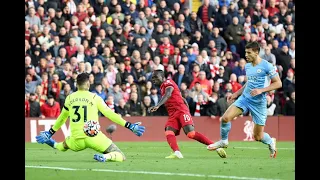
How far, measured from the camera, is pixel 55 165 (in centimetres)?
1359

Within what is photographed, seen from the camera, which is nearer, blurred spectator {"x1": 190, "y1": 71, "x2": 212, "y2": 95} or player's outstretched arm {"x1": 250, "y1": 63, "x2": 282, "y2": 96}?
player's outstretched arm {"x1": 250, "y1": 63, "x2": 282, "y2": 96}

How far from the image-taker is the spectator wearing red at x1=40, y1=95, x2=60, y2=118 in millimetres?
23953

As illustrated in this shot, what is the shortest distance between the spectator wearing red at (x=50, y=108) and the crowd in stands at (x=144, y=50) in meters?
0.03

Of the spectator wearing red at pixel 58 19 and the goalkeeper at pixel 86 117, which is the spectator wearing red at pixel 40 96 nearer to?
the spectator wearing red at pixel 58 19

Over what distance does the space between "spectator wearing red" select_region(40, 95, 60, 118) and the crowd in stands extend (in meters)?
0.03

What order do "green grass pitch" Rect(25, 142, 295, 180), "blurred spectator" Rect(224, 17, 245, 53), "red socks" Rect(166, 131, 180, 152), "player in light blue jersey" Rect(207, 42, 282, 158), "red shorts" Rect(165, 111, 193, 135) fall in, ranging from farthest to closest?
"blurred spectator" Rect(224, 17, 245, 53) → "red shorts" Rect(165, 111, 193, 135) → "red socks" Rect(166, 131, 180, 152) → "player in light blue jersey" Rect(207, 42, 282, 158) → "green grass pitch" Rect(25, 142, 295, 180)

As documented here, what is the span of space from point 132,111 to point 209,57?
10.7ft

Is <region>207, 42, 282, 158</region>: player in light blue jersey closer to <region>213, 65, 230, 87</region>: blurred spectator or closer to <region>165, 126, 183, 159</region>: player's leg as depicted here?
<region>165, 126, 183, 159</region>: player's leg

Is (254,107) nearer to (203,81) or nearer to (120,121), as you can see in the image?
(120,121)

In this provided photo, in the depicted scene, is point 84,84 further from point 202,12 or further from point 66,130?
point 202,12

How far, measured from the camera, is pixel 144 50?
85.4 feet

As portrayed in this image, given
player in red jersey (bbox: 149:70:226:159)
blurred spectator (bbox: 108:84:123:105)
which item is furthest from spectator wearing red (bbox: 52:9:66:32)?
player in red jersey (bbox: 149:70:226:159)

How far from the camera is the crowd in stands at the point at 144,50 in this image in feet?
80.5

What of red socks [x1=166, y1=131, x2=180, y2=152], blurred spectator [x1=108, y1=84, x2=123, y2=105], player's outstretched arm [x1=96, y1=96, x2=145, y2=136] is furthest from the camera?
blurred spectator [x1=108, y1=84, x2=123, y2=105]
